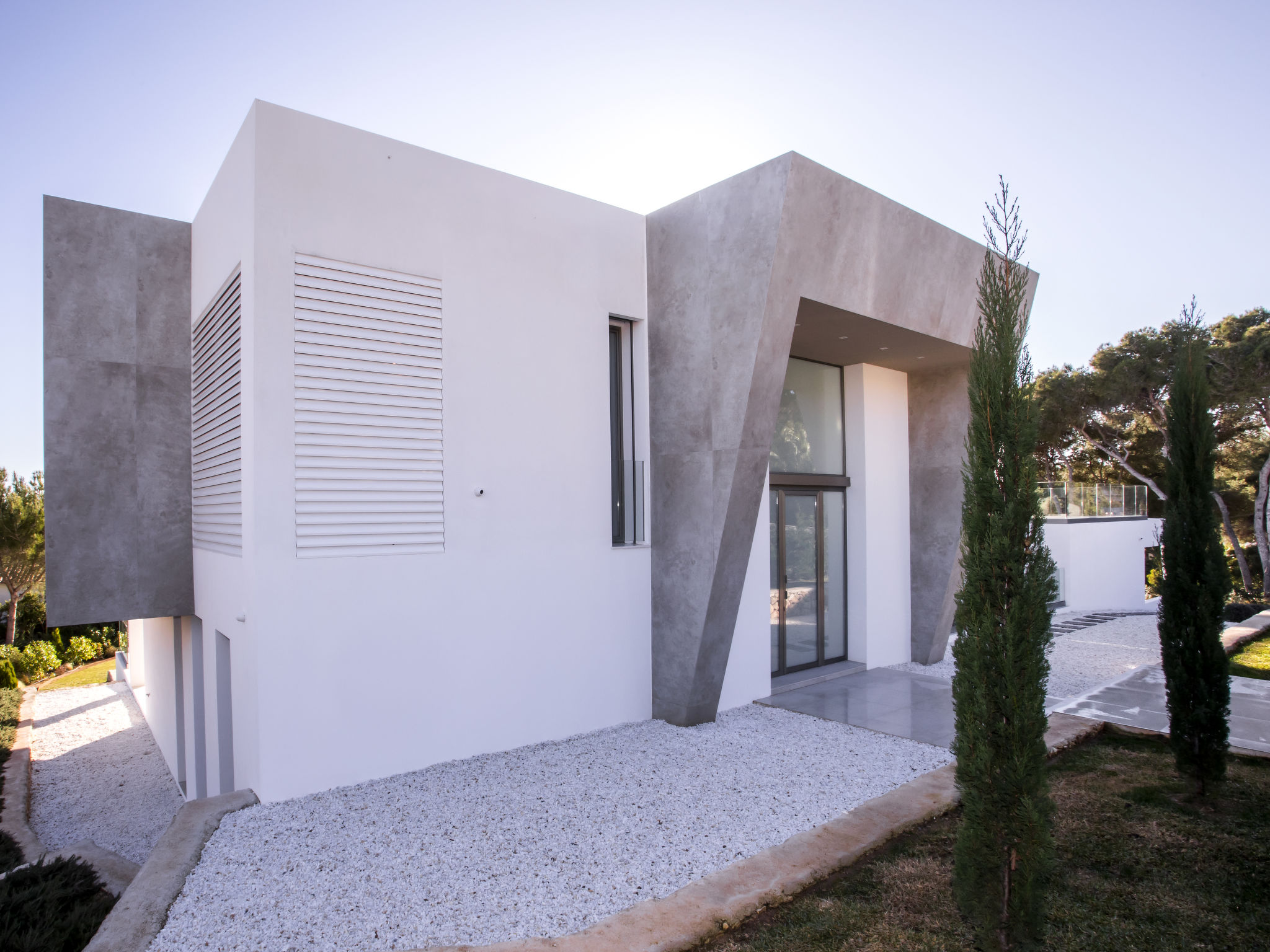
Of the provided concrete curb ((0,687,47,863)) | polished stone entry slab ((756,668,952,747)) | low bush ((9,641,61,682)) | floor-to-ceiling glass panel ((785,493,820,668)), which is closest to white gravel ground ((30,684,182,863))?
concrete curb ((0,687,47,863))

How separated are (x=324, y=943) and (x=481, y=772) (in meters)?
2.25

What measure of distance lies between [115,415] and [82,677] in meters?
12.8

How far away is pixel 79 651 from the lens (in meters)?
17.4

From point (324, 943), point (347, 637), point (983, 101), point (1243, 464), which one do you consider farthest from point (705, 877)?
point (1243, 464)

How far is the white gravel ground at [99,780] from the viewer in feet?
23.5

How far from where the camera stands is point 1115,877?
152 inches

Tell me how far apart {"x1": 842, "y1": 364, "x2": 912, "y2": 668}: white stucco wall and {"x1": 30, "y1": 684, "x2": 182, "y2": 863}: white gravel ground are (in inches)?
336

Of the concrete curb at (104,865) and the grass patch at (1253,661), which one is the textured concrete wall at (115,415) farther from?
the grass patch at (1253,661)

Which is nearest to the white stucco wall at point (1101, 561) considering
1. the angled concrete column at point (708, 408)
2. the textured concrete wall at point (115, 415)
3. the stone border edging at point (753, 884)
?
the angled concrete column at point (708, 408)

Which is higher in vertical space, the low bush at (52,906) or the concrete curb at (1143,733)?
the low bush at (52,906)

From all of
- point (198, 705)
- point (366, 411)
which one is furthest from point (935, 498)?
point (198, 705)

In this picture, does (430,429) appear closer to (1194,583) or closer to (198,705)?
(198,705)

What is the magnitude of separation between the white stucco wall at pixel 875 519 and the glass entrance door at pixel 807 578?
0.17 metres

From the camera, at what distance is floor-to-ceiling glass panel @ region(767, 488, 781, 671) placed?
332 inches
